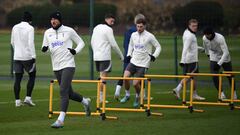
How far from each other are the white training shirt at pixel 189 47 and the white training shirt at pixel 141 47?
207 cm

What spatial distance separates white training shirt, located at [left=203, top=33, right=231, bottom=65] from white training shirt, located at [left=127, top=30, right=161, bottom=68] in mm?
2358

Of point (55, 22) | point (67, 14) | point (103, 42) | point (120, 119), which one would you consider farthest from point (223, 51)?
point (67, 14)

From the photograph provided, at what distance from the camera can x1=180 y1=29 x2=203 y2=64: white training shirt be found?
23078mm

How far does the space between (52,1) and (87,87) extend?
20395 mm

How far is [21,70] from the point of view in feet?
70.9

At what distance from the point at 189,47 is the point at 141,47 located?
2415 mm

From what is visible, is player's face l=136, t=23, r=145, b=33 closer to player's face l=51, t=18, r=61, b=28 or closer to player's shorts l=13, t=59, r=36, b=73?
player's shorts l=13, t=59, r=36, b=73

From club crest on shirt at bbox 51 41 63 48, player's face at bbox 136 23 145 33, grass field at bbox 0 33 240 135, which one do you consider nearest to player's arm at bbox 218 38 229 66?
grass field at bbox 0 33 240 135

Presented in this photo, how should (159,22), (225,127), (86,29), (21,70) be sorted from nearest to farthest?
(225,127) < (21,70) < (86,29) < (159,22)

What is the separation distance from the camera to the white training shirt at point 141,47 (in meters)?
21.1

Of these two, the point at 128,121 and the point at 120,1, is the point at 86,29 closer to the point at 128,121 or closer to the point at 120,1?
the point at 120,1

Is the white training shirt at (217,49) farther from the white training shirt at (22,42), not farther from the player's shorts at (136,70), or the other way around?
the white training shirt at (22,42)

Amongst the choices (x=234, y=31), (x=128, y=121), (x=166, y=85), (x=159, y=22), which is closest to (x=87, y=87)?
(x=166, y=85)

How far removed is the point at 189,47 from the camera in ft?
76.1
